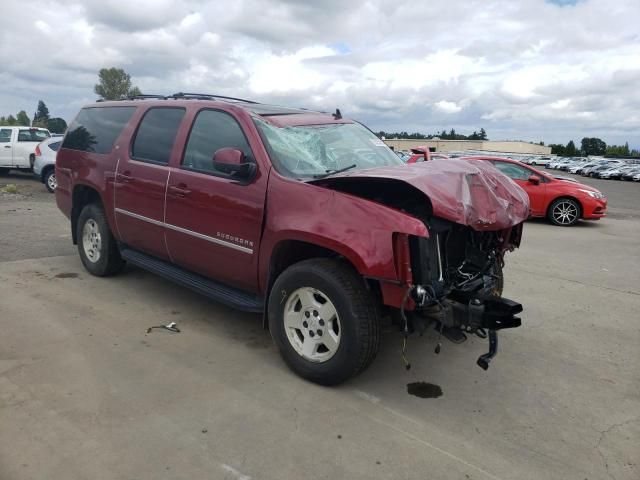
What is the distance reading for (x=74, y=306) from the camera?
489cm

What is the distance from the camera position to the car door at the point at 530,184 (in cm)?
1210

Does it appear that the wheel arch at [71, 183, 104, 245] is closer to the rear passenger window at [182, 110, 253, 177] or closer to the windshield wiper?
the rear passenger window at [182, 110, 253, 177]

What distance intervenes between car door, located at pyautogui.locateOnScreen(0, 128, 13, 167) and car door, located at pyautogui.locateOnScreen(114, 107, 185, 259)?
45.5ft

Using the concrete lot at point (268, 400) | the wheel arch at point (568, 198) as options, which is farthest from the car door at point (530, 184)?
the concrete lot at point (268, 400)

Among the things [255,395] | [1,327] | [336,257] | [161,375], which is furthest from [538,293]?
[1,327]

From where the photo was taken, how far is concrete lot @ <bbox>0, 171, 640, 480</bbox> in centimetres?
275

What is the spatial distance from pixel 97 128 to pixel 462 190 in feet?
13.6

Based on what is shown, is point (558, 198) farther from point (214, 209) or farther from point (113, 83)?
point (113, 83)

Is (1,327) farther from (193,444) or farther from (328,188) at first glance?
(328,188)

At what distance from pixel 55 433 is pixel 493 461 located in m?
2.45

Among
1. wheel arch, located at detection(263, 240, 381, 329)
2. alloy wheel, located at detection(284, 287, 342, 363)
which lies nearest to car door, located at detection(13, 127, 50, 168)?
wheel arch, located at detection(263, 240, 381, 329)

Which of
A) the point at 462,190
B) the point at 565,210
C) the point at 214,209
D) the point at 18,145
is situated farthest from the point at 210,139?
the point at 18,145

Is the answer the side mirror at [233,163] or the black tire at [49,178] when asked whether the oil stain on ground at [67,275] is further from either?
the black tire at [49,178]

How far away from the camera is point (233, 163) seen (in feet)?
12.3
